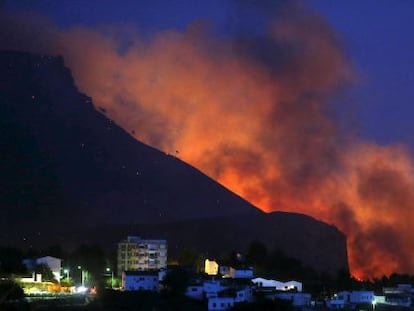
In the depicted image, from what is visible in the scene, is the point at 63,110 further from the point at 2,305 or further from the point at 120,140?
the point at 2,305

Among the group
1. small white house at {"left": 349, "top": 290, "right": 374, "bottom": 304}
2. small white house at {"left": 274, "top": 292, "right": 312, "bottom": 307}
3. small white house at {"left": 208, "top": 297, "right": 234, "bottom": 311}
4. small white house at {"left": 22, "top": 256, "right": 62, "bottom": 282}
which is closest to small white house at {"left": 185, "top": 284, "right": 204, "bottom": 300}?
small white house at {"left": 208, "top": 297, "right": 234, "bottom": 311}

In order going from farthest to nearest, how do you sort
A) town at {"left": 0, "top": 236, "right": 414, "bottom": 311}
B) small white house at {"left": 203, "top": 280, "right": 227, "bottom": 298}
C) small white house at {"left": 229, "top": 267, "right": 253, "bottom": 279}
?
small white house at {"left": 229, "top": 267, "right": 253, "bottom": 279} → small white house at {"left": 203, "top": 280, "right": 227, "bottom": 298} → town at {"left": 0, "top": 236, "right": 414, "bottom": 311}

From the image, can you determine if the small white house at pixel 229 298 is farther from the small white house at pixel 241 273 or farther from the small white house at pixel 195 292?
the small white house at pixel 241 273

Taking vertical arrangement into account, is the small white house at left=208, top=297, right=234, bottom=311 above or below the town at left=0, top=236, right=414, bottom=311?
below

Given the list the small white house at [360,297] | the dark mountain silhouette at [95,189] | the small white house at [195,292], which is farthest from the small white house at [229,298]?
the dark mountain silhouette at [95,189]

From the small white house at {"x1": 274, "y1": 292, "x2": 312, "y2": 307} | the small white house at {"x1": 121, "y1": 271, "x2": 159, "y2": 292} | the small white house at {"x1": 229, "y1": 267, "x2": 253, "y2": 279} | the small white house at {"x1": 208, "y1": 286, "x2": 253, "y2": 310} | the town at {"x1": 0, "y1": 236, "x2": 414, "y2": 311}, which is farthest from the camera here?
the small white house at {"x1": 229, "y1": 267, "x2": 253, "y2": 279}

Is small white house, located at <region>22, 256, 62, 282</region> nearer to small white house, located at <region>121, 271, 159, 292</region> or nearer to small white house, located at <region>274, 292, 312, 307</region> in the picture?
small white house, located at <region>121, 271, 159, 292</region>

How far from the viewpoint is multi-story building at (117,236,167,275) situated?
66.0m

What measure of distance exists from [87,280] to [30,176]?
44218 millimetres

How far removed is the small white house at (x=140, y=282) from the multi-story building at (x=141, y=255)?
10.5 meters

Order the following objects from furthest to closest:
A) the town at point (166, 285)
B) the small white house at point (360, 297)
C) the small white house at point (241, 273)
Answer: the small white house at point (241, 273), the small white house at point (360, 297), the town at point (166, 285)

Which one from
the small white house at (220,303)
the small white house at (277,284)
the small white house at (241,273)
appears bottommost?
the small white house at (220,303)

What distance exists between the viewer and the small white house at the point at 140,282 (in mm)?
53969

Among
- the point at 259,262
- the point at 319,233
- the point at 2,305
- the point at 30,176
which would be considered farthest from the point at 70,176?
the point at 2,305
